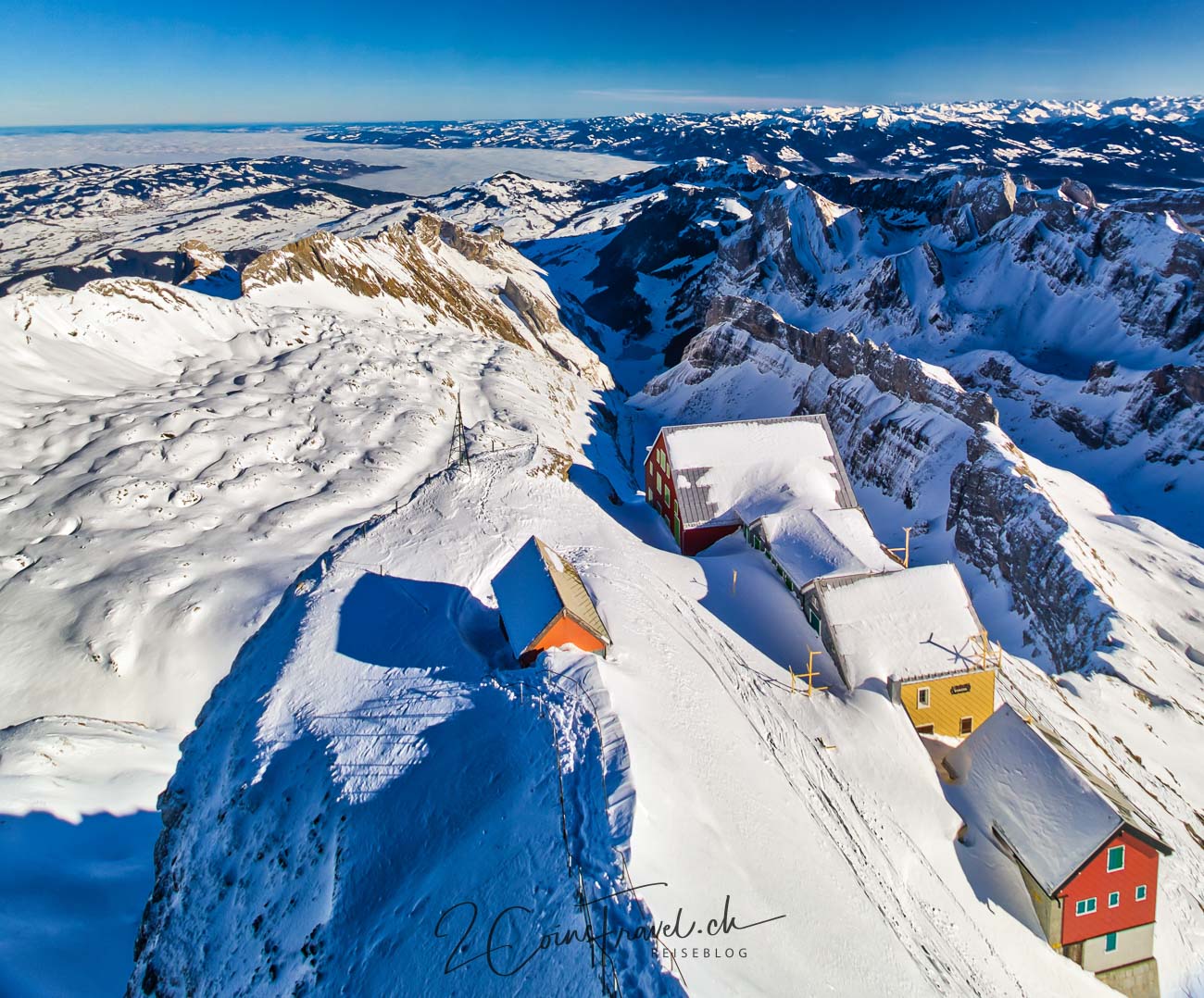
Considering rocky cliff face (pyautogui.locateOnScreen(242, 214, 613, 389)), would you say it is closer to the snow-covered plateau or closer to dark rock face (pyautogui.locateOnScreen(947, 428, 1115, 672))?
the snow-covered plateau

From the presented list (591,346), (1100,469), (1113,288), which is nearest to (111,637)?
(1100,469)

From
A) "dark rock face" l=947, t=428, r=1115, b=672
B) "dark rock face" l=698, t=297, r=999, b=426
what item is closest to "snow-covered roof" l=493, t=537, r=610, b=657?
"dark rock face" l=947, t=428, r=1115, b=672

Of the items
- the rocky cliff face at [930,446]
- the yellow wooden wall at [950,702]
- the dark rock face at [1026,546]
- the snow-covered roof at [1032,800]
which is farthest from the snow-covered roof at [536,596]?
the rocky cliff face at [930,446]

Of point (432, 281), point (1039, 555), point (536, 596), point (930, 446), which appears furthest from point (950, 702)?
point (432, 281)

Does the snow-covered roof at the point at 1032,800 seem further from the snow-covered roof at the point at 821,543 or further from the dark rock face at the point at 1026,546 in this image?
the dark rock face at the point at 1026,546

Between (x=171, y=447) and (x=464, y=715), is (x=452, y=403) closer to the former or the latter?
(x=171, y=447)
